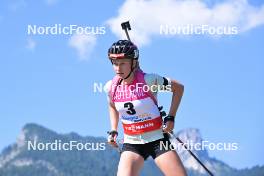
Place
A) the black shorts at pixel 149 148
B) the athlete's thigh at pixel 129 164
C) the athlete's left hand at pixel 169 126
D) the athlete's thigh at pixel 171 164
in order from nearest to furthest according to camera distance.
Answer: the athlete's thigh at pixel 129 164 < the athlete's thigh at pixel 171 164 < the athlete's left hand at pixel 169 126 < the black shorts at pixel 149 148

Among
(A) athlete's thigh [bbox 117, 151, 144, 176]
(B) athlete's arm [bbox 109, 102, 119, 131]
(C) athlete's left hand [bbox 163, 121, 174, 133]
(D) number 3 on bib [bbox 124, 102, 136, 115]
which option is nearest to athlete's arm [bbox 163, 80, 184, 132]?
(C) athlete's left hand [bbox 163, 121, 174, 133]

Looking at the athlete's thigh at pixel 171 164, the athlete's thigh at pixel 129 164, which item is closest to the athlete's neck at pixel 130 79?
the athlete's thigh at pixel 129 164

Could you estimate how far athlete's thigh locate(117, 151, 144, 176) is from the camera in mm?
11172

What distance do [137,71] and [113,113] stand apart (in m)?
0.93

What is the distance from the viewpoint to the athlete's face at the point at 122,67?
1149cm

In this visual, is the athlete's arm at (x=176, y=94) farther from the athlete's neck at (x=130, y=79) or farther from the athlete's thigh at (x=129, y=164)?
the athlete's thigh at (x=129, y=164)

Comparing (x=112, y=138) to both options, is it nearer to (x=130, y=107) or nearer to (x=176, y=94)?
(x=130, y=107)

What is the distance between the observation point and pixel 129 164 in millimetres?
11297

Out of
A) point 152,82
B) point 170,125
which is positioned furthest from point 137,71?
point 170,125

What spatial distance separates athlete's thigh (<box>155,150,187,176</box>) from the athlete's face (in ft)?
4.89

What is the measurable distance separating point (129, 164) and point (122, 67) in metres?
1.61

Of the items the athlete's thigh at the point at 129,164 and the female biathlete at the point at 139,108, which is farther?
the female biathlete at the point at 139,108

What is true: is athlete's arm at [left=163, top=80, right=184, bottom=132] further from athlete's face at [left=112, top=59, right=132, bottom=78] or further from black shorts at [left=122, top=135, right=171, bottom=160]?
athlete's face at [left=112, top=59, right=132, bottom=78]

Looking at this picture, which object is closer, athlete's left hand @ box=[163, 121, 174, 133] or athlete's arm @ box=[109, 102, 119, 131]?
athlete's left hand @ box=[163, 121, 174, 133]
